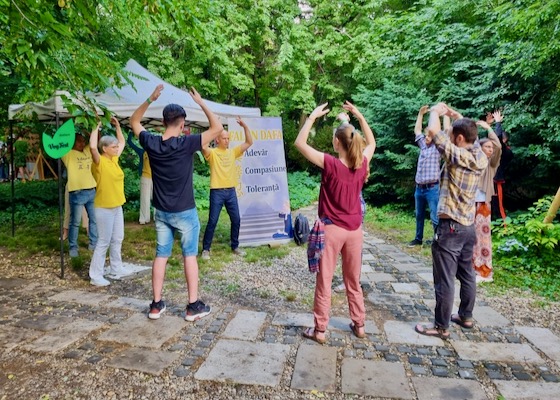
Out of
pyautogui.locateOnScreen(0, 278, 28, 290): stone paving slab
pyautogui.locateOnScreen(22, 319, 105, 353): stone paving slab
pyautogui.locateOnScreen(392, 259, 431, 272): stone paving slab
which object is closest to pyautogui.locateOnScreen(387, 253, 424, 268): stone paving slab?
pyautogui.locateOnScreen(392, 259, 431, 272): stone paving slab

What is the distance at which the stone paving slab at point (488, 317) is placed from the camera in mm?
3221

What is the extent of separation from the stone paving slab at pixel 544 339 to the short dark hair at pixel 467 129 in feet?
5.26

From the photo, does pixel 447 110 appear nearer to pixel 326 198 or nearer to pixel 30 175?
pixel 326 198

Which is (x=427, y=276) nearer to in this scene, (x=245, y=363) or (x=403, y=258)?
(x=403, y=258)

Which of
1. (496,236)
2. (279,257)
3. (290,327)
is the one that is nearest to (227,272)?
(279,257)

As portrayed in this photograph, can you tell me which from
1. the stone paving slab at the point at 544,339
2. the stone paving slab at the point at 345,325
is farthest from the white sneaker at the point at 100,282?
the stone paving slab at the point at 544,339

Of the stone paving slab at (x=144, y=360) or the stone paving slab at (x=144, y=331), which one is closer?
the stone paving slab at (x=144, y=360)

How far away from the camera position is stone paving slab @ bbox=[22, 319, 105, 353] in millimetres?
2678

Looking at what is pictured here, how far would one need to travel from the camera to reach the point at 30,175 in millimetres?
15117

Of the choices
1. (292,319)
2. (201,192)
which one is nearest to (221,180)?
(292,319)

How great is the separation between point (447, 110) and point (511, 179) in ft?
17.8

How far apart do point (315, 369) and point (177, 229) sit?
5.02 feet

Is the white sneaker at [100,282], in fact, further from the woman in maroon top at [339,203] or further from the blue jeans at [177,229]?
the woman in maroon top at [339,203]

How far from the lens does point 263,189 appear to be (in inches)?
240
